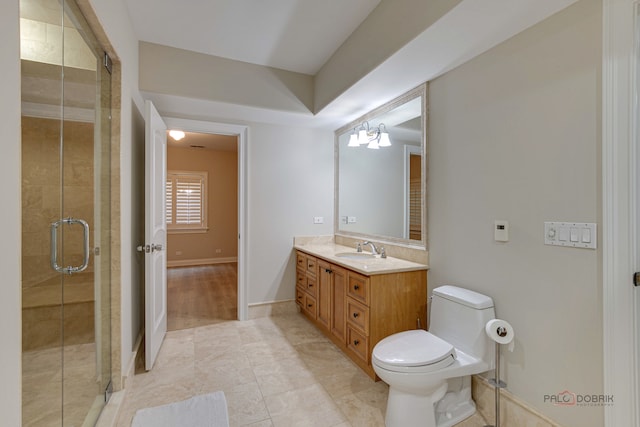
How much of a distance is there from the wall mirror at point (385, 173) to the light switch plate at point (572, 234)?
2.85ft

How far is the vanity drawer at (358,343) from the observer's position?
83.7 inches

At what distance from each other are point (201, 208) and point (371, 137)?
4798 millimetres

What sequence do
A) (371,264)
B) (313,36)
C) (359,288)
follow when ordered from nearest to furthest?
(359,288)
(371,264)
(313,36)

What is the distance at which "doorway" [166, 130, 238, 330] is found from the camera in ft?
18.9

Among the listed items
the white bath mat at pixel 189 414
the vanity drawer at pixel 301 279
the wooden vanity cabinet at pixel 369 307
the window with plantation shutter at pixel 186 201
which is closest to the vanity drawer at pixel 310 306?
the vanity drawer at pixel 301 279

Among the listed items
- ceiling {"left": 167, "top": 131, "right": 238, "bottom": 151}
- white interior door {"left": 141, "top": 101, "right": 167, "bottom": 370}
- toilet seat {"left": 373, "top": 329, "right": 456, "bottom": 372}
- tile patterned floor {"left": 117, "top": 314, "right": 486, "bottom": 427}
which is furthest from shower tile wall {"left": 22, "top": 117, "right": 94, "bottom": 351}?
ceiling {"left": 167, "top": 131, "right": 238, "bottom": 151}

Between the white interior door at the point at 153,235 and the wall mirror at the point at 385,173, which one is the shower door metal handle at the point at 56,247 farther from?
the wall mirror at the point at 385,173

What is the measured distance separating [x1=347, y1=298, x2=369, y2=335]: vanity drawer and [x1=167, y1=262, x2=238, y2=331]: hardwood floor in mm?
1620

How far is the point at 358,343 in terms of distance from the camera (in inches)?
87.9

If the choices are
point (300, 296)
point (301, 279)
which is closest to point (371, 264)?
point (301, 279)

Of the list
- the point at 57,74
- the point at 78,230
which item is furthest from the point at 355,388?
the point at 57,74
